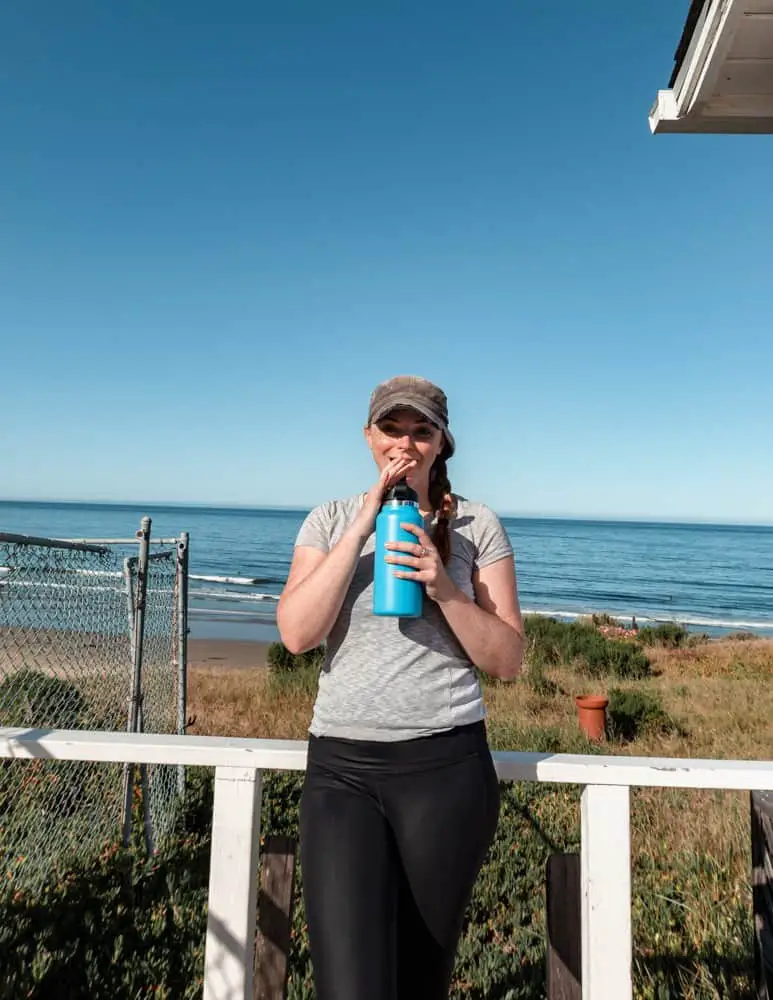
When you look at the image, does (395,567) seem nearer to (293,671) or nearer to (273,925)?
(273,925)

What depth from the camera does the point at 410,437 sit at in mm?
1817

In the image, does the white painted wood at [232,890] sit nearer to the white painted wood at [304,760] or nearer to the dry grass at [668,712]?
the white painted wood at [304,760]

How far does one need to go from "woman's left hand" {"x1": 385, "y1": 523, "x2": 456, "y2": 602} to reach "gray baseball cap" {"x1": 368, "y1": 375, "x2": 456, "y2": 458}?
341 mm

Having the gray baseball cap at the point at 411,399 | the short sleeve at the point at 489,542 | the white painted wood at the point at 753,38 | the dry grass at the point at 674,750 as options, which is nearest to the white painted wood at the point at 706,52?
the white painted wood at the point at 753,38

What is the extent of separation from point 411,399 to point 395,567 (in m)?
0.44

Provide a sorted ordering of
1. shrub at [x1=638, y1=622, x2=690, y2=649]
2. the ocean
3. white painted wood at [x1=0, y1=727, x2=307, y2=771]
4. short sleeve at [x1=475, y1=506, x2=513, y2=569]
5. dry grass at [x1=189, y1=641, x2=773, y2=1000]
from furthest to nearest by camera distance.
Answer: the ocean, shrub at [x1=638, y1=622, x2=690, y2=649], dry grass at [x1=189, y1=641, x2=773, y2=1000], short sleeve at [x1=475, y1=506, x2=513, y2=569], white painted wood at [x1=0, y1=727, x2=307, y2=771]

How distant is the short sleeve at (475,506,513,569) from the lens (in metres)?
1.79

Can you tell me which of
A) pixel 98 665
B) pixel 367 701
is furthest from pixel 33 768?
pixel 367 701

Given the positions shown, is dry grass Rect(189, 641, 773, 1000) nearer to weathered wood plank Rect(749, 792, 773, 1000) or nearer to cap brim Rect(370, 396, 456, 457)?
weathered wood plank Rect(749, 792, 773, 1000)

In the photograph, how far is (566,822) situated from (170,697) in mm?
3883

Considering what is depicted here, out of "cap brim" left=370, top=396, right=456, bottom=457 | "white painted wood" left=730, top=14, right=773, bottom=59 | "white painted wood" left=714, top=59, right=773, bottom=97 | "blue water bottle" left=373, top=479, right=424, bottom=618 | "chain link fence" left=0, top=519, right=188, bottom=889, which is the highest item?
"white painted wood" left=730, top=14, right=773, bottom=59

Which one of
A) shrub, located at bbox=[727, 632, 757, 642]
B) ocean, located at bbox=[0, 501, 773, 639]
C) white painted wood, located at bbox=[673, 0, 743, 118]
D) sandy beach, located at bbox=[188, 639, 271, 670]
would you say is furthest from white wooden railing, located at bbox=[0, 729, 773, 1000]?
shrub, located at bbox=[727, 632, 757, 642]

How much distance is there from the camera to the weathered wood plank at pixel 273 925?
167 cm

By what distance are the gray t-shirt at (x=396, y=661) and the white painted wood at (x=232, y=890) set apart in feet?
0.80
